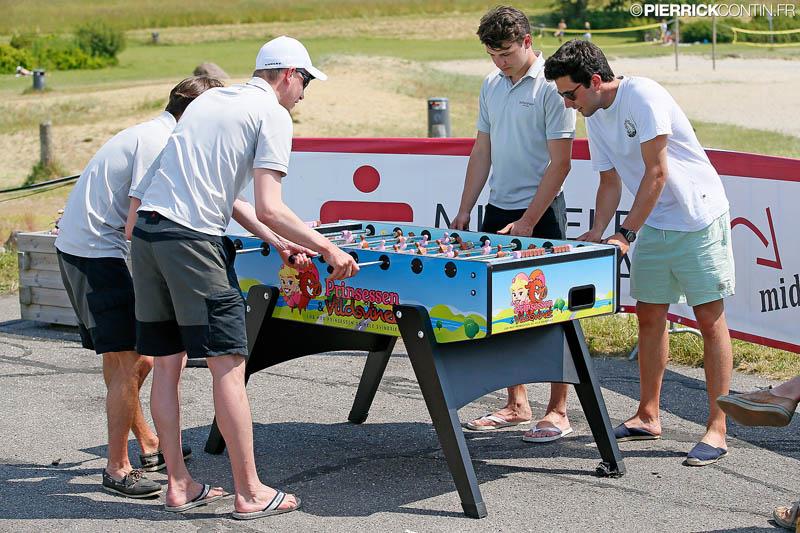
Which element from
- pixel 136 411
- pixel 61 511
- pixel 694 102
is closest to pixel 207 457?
pixel 136 411

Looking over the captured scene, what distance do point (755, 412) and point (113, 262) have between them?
9.52ft

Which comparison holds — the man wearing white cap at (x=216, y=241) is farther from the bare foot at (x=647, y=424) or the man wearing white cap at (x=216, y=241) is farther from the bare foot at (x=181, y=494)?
the bare foot at (x=647, y=424)

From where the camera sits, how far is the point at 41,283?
30.3 feet

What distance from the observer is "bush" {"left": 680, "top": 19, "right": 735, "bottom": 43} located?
62594mm

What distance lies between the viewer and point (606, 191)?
638 centimetres

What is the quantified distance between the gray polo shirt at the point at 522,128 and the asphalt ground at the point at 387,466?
4.35 feet

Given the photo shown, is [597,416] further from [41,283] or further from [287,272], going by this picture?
[41,283]

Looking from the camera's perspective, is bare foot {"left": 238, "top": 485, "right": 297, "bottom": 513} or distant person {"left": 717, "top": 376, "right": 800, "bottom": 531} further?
bare foot {"left": 238, "top": 485, "right": 297, "bottom": 513}

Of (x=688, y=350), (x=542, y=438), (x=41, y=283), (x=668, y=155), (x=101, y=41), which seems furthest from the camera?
(x=101, y=41)

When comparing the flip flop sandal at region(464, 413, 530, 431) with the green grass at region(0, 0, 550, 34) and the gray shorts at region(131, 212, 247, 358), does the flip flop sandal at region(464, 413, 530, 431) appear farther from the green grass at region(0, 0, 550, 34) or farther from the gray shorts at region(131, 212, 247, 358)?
A: the green grass at region(0, 0, 550, 34)

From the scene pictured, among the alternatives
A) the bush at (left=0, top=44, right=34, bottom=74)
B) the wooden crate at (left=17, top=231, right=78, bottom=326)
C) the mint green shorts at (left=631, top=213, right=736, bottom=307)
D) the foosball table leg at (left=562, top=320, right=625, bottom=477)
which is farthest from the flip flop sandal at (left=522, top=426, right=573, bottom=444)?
the bush at (left=0, top=44, right=34, bottom=74)

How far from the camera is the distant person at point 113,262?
548cm

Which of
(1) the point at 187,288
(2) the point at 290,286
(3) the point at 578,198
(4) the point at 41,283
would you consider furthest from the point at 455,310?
(4) the point at 41,283

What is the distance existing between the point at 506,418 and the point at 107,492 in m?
2.22
